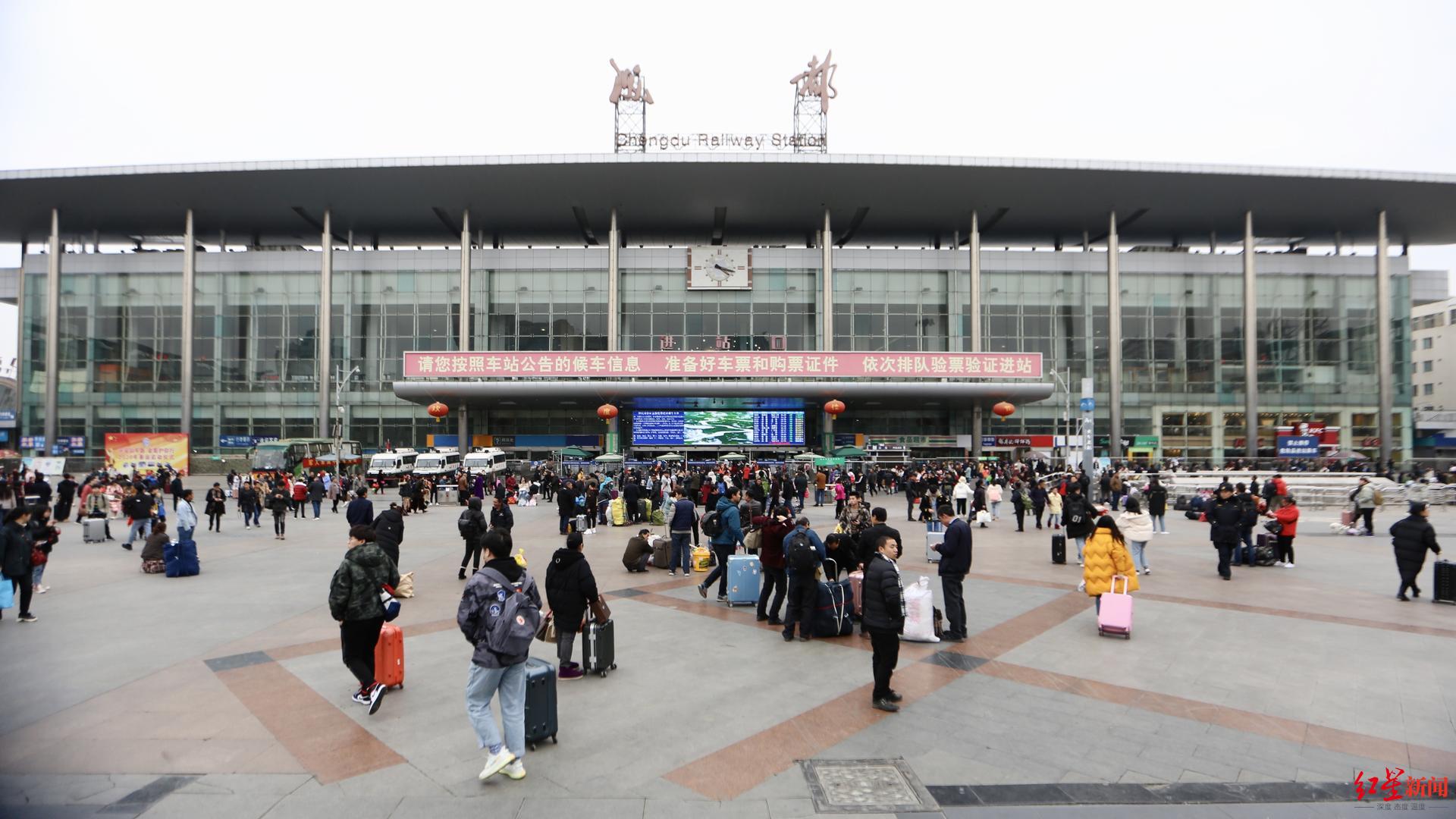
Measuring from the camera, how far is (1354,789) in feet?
16.8

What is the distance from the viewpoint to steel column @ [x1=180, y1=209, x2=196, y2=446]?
49531mm

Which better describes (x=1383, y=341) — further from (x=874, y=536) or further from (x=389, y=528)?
(x=389, y=528)

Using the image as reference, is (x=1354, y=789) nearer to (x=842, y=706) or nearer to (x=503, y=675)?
(x=842, y=706)

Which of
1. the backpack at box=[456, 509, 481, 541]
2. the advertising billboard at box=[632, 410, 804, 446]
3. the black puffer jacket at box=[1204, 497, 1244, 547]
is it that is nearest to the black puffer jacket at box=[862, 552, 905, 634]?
the backpack at box=[456, 509, 481, 541]

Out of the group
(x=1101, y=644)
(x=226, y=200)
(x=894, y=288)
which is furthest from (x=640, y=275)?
(x=1101, y=644)

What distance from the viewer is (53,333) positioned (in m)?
50.2

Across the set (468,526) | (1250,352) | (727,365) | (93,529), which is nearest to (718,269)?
(727,365)

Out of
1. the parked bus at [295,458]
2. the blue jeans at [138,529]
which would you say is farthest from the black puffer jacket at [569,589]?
the parked bus at [295,458]

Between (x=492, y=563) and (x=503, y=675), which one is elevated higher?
(x=492, y=563)

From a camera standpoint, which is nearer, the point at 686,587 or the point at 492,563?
the point at 492,563

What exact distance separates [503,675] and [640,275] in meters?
48.1

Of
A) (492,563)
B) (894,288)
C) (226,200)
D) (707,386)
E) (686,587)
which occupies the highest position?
(226,200)
